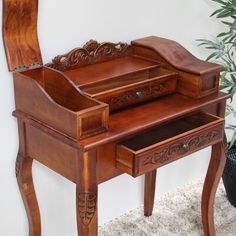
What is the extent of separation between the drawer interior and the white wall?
38 centimetres

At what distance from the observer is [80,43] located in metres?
1.62

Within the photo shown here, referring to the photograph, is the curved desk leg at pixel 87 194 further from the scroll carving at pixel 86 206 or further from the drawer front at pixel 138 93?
the drawer front at pixel 138 93

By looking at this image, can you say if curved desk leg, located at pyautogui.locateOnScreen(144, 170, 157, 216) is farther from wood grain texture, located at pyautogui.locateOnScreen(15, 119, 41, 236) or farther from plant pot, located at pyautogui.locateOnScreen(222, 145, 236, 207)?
wood grain texture, located at pyautogui.locateOnScreen(15, 119, 41, 236)

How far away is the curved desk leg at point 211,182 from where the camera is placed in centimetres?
165

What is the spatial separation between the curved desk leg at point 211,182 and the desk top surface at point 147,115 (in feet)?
0.65

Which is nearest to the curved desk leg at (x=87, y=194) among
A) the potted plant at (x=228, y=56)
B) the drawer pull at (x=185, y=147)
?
the drawer pull at (x=185, y=147)

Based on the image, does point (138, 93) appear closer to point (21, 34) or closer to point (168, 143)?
point (168, 143)

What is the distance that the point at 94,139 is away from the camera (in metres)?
1.25

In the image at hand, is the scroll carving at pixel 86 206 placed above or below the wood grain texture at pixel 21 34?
below

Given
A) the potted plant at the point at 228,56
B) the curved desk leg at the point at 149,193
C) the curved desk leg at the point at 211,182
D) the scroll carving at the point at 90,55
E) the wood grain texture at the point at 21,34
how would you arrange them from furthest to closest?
the curved desk leg at the point at 149,193 → the potted plant at the point at 228,56 → the curved desk leg at the point at 211,182 → the scroll carving at the point at 90,55 → the wood grain texture at the point at 21,34

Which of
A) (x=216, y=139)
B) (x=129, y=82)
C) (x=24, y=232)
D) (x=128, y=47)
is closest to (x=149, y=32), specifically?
(x=128, y=47)

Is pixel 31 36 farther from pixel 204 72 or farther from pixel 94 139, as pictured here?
pixel 204 72

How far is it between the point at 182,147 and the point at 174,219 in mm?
718

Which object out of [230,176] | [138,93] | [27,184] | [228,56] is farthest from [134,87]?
[230,176]
